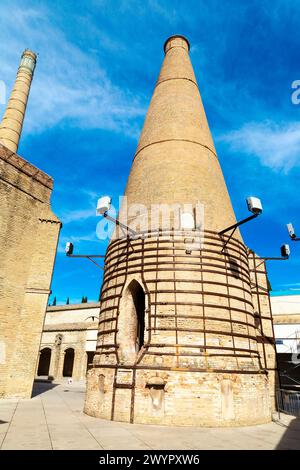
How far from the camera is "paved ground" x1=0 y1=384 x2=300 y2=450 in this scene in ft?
21.6

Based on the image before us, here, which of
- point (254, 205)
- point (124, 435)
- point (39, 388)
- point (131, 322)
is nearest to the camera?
point (124, 435)

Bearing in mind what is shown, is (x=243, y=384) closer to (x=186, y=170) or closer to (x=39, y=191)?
(x=186, y=170)

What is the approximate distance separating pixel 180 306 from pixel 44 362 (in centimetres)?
3274

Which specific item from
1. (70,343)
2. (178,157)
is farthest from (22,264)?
(70,343)

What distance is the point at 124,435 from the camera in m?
7.45

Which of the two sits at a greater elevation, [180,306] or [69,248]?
[69,248]

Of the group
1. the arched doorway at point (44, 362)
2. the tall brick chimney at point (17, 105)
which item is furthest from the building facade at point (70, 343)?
the tall brick chimney at point (17, 105)

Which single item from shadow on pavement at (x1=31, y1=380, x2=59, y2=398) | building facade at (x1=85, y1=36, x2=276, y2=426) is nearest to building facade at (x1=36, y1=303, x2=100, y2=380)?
shadow on pavement at (x1=31, y1=380, x2=59, y2=398)

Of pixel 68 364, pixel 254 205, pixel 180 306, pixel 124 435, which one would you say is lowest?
pixel 124 435

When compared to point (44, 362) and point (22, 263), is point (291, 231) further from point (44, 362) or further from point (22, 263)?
point (44, 362)

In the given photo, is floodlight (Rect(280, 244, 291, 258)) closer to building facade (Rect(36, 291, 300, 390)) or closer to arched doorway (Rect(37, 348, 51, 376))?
building facade (Rect(36, 291, 300, 390))

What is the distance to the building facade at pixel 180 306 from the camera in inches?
360
